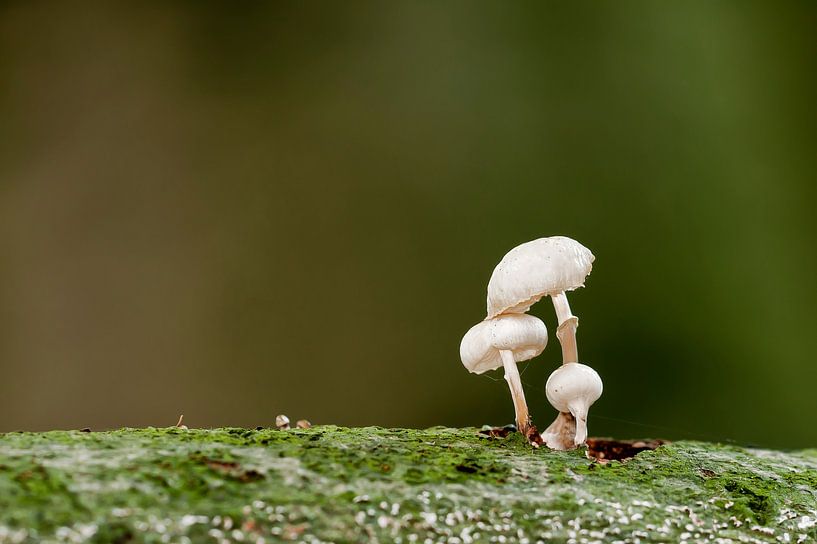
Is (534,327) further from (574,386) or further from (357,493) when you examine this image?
(357,493)

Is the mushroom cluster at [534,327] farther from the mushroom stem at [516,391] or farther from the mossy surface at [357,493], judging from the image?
the mossy surface at [357,493]

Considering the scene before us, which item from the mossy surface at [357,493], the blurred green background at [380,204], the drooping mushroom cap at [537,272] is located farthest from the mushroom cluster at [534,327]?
the blurred green background at [380,204]

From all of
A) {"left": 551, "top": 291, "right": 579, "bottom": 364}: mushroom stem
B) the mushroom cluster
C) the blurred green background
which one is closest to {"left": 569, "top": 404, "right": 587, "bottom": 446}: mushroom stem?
the mushroom cluster

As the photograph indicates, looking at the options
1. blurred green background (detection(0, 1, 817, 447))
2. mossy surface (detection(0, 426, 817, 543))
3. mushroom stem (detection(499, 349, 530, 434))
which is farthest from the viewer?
blurred green background (detection(0, 1, 817, 447))

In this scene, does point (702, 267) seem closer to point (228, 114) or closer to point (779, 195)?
point (779, 195)

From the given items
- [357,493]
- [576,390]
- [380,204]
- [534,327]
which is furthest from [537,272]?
[380,204]

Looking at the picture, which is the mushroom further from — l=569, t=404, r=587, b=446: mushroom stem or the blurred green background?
the blurred green background

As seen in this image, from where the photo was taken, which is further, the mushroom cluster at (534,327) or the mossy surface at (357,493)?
the mushroom cluster at (534,327)
